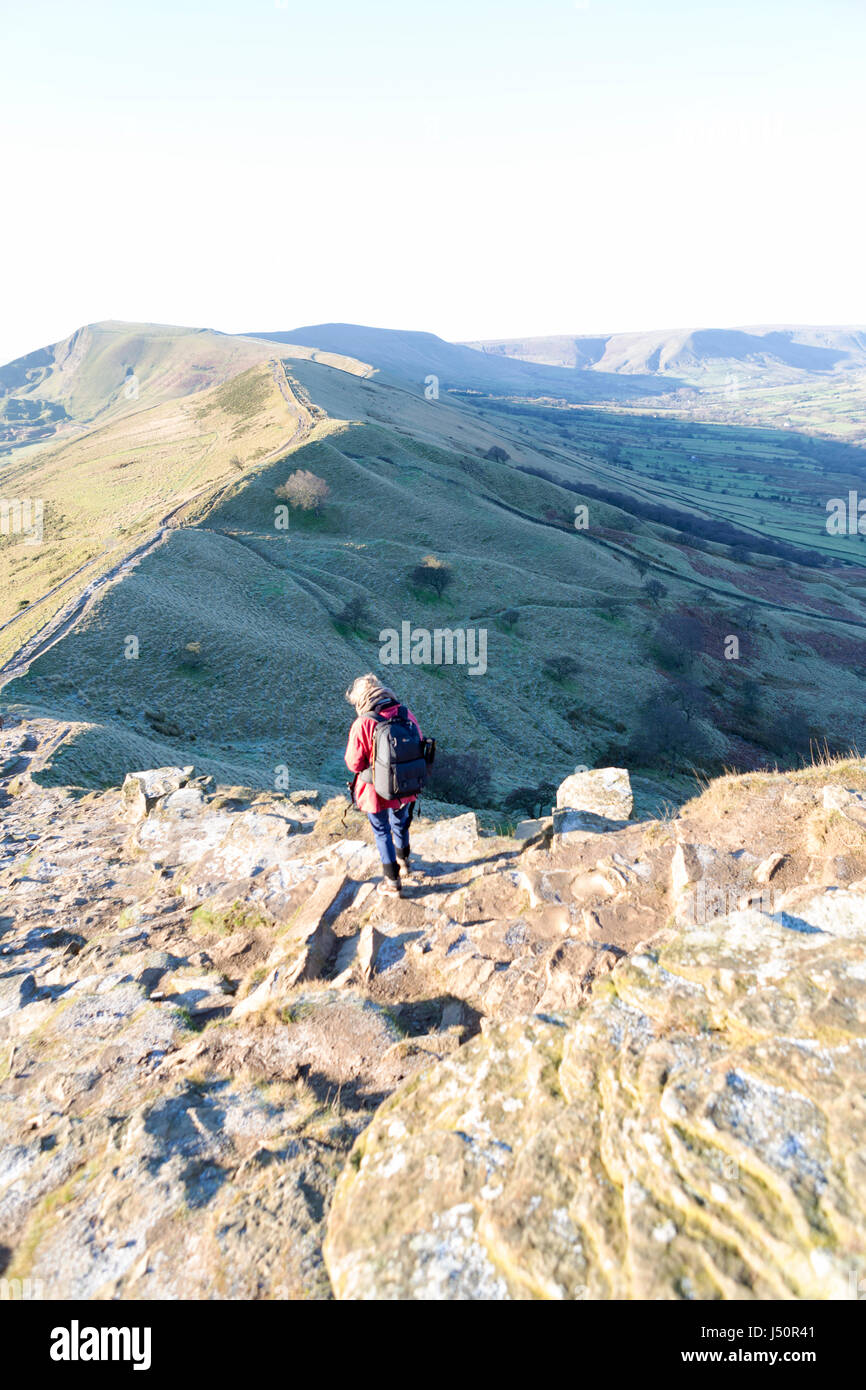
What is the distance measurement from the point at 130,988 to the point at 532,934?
16.2ft

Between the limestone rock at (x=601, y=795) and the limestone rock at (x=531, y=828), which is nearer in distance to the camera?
the limestone rock at (x=531, y=828)

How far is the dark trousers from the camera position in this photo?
8758mm

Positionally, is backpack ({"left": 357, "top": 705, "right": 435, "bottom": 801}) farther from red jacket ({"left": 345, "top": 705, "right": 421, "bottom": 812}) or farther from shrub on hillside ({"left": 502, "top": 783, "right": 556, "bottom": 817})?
shrub on hillside ({"left": 502, "top": 783, "right": 556, "bottom": 817})

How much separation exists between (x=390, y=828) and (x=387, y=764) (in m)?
1.42

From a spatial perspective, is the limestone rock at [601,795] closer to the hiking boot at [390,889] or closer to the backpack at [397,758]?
the hiking boot at [390,889]

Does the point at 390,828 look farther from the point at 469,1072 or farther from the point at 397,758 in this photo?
the point at 469,1072

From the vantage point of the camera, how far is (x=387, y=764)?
8.07 metres

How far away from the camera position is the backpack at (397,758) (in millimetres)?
8062

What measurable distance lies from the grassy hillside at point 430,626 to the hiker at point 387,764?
11746mm

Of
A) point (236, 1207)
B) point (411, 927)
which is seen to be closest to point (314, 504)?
point (411, 927)

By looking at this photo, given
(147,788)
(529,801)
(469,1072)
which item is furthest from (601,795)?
(529,801)

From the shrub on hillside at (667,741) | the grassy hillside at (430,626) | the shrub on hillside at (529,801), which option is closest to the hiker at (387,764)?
the grassy hillside at (430,626)

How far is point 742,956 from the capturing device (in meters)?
5.51
